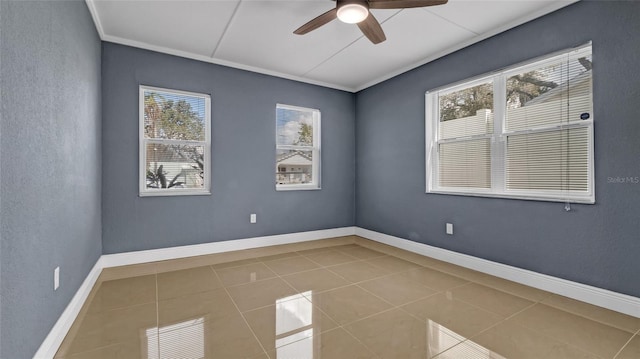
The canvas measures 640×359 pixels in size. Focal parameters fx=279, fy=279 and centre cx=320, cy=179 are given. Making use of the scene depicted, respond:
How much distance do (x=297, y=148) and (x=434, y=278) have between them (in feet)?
9.11

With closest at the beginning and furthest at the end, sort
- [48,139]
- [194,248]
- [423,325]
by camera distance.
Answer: [48,139] → [423,325] → [194,248]

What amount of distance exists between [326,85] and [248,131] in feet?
5.36

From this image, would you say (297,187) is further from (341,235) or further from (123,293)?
(123,293)

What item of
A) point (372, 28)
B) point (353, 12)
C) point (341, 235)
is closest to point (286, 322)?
point (353, 12)

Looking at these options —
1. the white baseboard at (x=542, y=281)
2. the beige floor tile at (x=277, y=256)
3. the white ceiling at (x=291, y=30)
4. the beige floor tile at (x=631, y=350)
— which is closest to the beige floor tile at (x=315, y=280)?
the beige floor tile at (x=277, y=256)

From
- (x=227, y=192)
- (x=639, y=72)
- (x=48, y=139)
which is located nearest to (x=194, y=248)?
(x=227, y=192)

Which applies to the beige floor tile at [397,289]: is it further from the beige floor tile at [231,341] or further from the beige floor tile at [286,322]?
the beige floor tile at [231,341]

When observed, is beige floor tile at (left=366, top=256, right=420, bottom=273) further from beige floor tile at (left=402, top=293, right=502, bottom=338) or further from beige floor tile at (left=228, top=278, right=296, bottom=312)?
beige floor tile at (left=228, top=278, right=296, bottom=312)

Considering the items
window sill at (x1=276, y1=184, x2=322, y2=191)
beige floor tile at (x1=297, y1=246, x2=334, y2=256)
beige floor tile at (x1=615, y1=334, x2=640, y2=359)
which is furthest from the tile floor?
window sill at (x1=276, y1=184, x2=322, y2=191)

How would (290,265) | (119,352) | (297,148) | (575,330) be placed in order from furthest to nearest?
(297,148), (290,265), (575,330), (119,352)

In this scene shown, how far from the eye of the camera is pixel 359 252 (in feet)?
13.1

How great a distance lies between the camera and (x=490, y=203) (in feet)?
10.1

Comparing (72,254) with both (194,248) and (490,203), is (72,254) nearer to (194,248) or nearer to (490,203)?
(194,248)

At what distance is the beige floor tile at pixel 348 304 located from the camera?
215 centimetres
